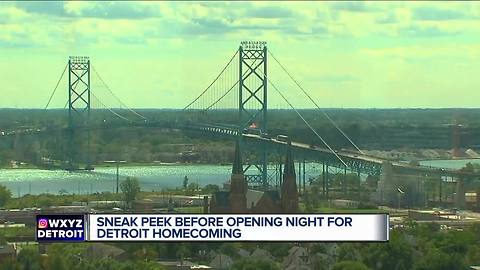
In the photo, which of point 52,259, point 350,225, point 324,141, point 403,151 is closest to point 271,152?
point 324,141

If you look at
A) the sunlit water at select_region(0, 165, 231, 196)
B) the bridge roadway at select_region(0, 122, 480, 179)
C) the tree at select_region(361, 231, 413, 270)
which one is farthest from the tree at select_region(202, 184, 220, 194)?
the tree at select_region(361, 231, 413, 270)

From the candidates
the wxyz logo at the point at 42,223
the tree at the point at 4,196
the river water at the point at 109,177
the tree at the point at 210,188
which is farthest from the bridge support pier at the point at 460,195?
the wxyz logo at the point at 42,223

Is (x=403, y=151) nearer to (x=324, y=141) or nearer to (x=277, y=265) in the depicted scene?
(x=324, y=141)

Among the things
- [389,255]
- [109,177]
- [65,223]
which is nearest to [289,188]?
[389,255]

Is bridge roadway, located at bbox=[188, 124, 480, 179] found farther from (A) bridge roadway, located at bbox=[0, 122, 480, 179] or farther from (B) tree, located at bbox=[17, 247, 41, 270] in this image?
(B) tree, located at bbox=[17, 247, 41, 270]

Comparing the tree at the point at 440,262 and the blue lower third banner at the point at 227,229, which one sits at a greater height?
the blue lower third banner at the point at 227,229

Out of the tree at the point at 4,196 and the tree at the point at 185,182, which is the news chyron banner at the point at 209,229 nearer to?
the tree at the point at 185,182

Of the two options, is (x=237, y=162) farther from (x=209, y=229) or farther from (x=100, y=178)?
(x=209, y=229)

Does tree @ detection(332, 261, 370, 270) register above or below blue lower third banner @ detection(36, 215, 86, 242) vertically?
below
